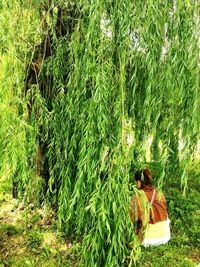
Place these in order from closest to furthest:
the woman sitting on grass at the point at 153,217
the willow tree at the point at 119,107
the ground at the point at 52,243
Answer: the willow tree at the point at 119,107 → the woman sitting on grass at the point at 153,217 → the ground at the point at 52,243

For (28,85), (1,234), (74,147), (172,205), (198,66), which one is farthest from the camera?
(172,205)

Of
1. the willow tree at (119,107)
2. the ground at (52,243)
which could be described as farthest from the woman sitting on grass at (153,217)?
the willow tree at (119,107)

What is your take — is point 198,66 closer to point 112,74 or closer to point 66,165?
point 112,74

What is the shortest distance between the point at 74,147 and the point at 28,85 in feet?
3.33

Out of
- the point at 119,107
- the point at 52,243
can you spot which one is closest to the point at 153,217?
the point at 52,243

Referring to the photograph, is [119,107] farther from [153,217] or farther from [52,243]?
[52,243]

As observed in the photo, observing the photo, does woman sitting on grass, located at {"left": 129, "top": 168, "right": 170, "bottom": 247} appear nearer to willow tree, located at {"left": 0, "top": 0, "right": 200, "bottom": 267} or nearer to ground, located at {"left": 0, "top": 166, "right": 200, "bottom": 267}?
ground, located at {"left": 0, "top": 166, "right": 200, "bottom": 267}

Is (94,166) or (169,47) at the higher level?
(169,47)

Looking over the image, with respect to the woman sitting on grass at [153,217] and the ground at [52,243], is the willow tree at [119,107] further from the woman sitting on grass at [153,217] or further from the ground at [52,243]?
the ground at [52,243]

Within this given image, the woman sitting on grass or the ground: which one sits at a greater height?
the woman sitting on grass

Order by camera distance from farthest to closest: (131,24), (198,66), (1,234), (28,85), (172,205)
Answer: (172,205) < (1,234) < (28,85) < (131,24) < (198,66)

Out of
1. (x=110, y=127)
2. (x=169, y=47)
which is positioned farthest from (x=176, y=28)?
(x=110, y=127)

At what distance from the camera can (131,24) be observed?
290 centimetres

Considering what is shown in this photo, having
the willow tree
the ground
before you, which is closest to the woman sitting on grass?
the ground
